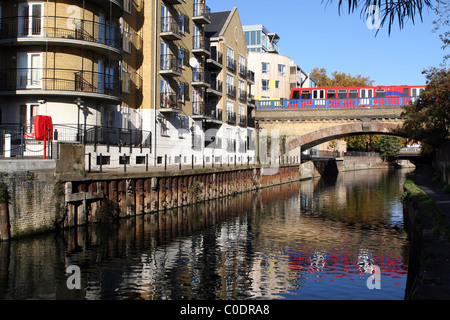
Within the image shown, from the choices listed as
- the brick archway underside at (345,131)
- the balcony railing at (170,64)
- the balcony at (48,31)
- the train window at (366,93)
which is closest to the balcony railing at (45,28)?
the balcony at (48,31)

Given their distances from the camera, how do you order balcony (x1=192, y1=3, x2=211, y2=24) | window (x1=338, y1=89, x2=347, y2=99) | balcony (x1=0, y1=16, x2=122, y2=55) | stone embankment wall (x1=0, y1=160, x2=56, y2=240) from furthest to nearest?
window (x1=338, y1=89, x2=347, y2=99) < balcony (x1=192, y1=3, x2=211, y2=24) < balcony (x1=0, y1=16, x2=122, y2=55) < stone embankment wall (x1=0, y1=160, x2=56, y2=240)

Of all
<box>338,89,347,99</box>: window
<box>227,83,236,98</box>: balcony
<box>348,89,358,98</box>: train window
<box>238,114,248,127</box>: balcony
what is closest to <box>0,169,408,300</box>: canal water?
<box>227,83,236,98</box>: balcony

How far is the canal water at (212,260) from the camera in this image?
477 inches

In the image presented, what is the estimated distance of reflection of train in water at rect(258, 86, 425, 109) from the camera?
51781 millimetres

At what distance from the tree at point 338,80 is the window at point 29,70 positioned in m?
72.3

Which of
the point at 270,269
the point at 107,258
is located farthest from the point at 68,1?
the point at 270,269

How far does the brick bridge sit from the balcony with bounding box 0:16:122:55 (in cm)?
3280

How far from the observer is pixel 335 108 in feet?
177

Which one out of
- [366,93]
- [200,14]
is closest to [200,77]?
[200,14]

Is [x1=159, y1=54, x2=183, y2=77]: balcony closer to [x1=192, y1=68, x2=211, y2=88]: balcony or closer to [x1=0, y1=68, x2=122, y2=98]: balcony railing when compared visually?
[x1=192, y1=68, x2=211, y2=88]: balcony

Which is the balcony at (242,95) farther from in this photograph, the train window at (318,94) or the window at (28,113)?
the window at (28,113)

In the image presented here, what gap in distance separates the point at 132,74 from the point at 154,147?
18.1 ft

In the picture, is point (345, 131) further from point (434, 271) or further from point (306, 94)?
point (434, 271)

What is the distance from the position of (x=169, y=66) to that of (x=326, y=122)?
24.7 m
